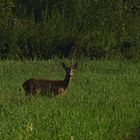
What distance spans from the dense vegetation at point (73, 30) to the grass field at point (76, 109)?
8.25m

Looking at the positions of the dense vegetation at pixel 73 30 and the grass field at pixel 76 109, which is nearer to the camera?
the grass field at pixel 76 109

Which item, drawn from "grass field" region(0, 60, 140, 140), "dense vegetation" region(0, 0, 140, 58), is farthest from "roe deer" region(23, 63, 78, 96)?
"dense vegetation" region(0, 0, 140, 58)

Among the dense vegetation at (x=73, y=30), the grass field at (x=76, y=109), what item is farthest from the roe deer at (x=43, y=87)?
the dense vegetation at (x=73, y=30)

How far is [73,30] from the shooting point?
94.7ft

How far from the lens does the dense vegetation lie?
28047 mm

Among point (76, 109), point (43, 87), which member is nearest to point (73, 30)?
point (43, 87)

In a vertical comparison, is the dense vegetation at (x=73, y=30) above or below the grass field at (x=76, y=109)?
above

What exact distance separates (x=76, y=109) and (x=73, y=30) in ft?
58.1

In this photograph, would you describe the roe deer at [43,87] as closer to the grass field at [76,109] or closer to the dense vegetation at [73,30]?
the grass field at [76,109]

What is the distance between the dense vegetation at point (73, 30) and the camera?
28.0m

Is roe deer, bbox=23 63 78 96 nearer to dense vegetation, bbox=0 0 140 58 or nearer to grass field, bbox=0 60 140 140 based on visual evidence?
grass field, bbox=0 60 140 140

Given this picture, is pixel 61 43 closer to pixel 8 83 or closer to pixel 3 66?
pixel 3 66

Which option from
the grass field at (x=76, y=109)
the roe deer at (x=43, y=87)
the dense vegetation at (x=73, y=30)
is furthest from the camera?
the dense vegetation at (x=73, y=30)

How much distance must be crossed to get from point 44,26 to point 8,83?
40.4ft
